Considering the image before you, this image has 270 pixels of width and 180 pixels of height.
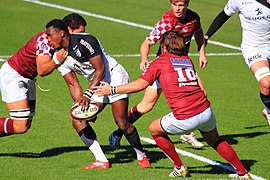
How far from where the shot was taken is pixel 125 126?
12539 mm

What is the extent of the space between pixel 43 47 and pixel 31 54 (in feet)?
1.06

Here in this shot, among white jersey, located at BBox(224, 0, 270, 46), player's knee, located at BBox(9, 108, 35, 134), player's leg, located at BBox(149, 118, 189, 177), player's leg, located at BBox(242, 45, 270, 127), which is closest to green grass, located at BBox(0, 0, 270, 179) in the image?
player's leg, located at BBox(149, 118, 189, 177)

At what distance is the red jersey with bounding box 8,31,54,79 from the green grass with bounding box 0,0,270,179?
1.34m

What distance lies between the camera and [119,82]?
12.6 metres

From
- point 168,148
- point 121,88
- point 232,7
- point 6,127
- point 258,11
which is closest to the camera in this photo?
point 121,88

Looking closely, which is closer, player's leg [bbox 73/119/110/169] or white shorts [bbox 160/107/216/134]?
white shorts [bbox 160/107/216/134]

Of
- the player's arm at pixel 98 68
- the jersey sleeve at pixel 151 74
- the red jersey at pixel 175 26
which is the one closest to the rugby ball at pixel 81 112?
the player's arm at pixel 98 68

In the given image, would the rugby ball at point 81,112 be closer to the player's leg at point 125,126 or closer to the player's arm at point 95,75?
the player's arm at point 95,75

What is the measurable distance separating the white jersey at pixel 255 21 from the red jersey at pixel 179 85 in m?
3.21

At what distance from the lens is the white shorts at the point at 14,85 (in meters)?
12.7

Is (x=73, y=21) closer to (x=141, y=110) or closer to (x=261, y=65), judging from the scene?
(x=141, y=110)

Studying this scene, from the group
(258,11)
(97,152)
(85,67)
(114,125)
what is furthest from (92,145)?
(258,11)

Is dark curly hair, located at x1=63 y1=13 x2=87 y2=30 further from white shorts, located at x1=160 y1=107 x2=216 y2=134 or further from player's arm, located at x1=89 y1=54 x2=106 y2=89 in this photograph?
white shorts, located at x1=160 y1=107 x2=216 y2=134

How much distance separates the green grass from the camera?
482 inches
